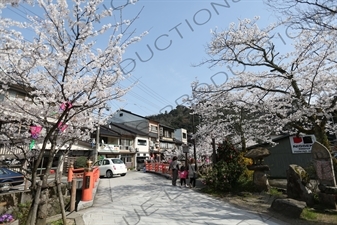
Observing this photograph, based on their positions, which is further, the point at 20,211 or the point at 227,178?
the point at 227,178

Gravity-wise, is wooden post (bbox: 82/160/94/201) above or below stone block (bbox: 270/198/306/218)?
above

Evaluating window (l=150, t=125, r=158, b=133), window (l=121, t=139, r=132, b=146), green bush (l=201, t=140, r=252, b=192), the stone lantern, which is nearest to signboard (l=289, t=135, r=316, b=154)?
the stone lantern

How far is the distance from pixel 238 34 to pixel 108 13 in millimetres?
7625

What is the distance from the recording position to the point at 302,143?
14641mm

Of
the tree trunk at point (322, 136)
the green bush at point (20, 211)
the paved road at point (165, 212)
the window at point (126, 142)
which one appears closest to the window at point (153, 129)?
the window at point (126, 142)

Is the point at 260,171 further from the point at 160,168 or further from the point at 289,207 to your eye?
the point at 160,168

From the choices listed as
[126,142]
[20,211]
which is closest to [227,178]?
[20,211]

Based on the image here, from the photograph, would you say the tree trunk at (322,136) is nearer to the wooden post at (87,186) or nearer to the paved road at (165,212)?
the paved road at (165,212)

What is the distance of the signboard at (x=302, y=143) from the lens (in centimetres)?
1445

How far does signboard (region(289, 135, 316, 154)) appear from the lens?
14445 mm

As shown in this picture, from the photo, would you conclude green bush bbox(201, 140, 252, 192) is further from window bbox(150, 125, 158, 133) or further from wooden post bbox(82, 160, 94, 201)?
window bbox(150, 125, 158, 133)

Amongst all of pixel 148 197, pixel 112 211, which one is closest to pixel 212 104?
pixel 148 197

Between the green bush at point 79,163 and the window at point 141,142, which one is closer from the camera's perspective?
the green bush at point 79,163

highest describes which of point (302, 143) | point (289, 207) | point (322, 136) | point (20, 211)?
point (302, 143)
